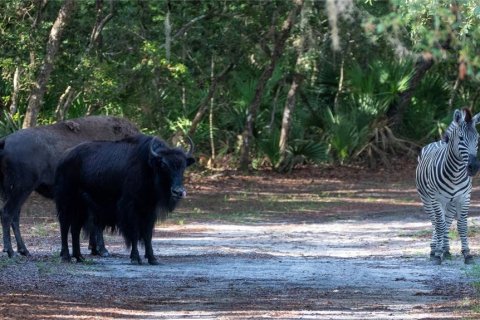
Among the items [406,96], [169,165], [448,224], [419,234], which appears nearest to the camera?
[169,165]

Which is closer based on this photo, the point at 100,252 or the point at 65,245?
the point at 65,245

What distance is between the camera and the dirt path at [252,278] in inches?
446

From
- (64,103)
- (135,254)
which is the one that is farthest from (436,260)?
(64,103)

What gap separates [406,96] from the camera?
35125 mm

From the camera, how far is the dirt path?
37.2 ft

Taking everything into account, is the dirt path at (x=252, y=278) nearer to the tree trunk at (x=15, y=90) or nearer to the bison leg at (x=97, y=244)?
the bison leg at (x=97, y=244)

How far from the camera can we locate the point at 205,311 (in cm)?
1124

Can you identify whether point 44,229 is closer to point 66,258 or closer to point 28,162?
point 28,162

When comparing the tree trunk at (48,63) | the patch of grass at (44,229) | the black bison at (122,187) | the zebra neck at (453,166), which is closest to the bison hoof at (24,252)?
the black bison at (122,187)

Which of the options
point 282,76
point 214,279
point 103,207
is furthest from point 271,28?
point 214,279

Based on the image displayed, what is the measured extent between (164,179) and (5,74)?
11049mm

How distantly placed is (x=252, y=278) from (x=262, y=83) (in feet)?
61.7

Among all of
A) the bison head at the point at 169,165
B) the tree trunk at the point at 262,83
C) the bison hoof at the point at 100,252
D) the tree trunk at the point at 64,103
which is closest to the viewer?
the bison head at the point at 169,165

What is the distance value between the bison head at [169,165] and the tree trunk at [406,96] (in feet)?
66.6
